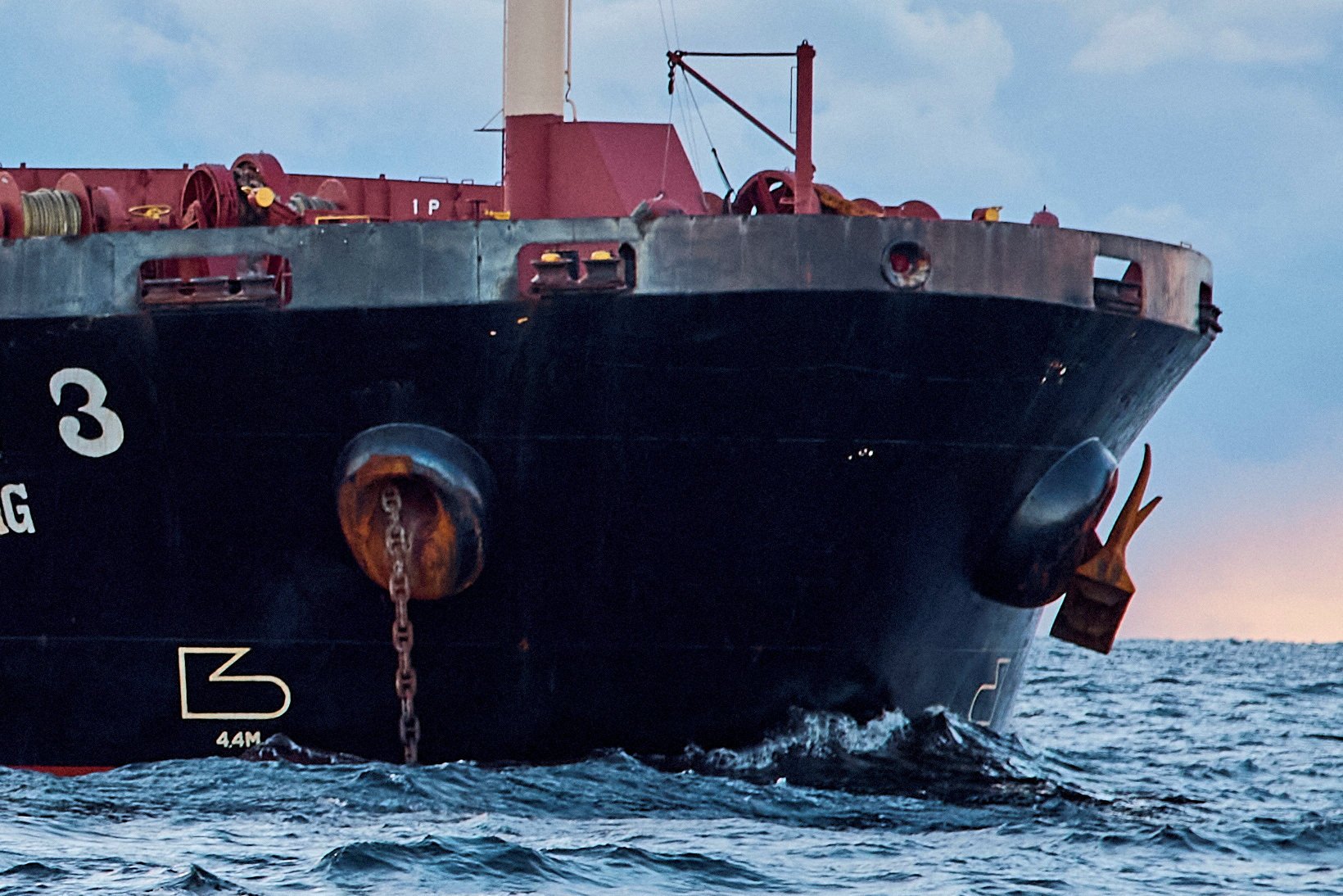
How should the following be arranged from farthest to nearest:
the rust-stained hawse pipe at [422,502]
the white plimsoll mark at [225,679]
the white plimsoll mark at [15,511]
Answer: the white plimsoll mark at [15,511] → the white plimsoll mark at [225,679] → the rust-stained hawse pipe at [422,502]

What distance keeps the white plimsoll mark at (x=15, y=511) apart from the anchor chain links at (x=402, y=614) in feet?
8.66

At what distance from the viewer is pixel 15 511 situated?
43.9 ft

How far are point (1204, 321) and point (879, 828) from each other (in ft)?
16.4

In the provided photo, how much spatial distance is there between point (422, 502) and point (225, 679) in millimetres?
2050

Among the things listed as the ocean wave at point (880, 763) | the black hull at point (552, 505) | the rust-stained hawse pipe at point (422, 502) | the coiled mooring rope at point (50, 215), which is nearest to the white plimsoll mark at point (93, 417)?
the black hull at point (552, 505)

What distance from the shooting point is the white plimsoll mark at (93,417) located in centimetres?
1295

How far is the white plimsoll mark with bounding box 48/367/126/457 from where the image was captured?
1295 centimetres

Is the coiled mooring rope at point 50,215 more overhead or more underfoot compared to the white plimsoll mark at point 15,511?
more overhead

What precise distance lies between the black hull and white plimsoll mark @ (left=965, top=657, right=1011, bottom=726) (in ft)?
3.59

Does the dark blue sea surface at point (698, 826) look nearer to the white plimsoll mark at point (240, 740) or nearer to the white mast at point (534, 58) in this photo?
the white plimsoll mark at point (240, 740)

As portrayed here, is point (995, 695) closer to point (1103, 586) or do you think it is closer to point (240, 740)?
point (1103, 586)

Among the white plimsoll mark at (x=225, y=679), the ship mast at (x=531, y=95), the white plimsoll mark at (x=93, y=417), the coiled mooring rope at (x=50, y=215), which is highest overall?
the ship mast at (x=531, y=95)

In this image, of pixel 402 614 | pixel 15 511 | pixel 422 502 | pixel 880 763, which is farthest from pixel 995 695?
pixel 15 511

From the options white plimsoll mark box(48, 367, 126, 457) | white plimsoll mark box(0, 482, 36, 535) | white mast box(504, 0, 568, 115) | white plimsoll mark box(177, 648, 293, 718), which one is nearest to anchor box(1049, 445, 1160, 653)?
white mast box(504, 0, 568, 115)
